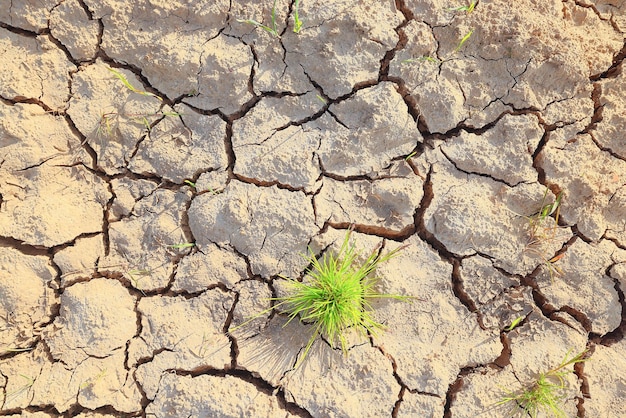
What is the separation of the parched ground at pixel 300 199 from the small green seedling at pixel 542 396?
0.12 feet

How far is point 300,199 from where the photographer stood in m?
2.23

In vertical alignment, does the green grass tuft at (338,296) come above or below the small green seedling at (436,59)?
below

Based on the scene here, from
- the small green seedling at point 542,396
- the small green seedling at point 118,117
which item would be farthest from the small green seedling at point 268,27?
the small green seedling at point 542,396

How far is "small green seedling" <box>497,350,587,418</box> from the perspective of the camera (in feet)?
6.91

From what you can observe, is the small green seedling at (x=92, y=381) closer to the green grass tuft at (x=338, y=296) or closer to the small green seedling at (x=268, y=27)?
the green grass tuft at (x=338, y=296)

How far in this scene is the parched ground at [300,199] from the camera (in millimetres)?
2135

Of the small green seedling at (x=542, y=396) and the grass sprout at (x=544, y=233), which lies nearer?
the small green seedling at (x=542, y=396)

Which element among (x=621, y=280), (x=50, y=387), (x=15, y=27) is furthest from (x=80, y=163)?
(x=621, y=280)

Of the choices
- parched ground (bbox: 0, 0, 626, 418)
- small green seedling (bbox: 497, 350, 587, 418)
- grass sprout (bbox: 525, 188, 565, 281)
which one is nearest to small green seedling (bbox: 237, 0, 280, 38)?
parched ground (bbox: 0, 0, 626, 418)

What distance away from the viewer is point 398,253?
221 cm

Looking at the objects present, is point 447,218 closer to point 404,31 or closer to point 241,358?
point 404,31

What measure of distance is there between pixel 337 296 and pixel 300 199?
19.2 inches

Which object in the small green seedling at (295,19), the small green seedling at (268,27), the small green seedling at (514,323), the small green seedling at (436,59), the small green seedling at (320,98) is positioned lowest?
the small green seedling at (514,323)

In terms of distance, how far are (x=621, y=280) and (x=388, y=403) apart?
4.07ft
